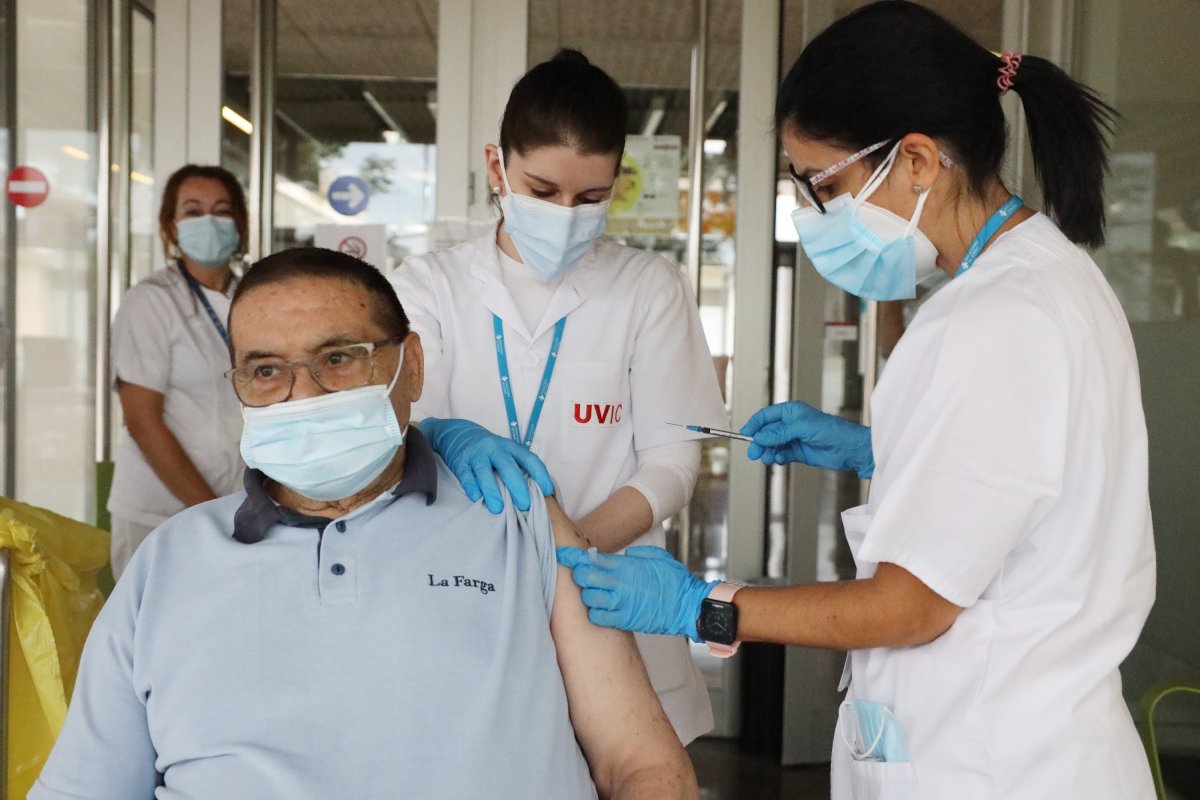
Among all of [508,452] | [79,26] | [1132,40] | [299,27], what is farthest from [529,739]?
[79,26]

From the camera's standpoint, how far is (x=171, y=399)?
3068 millimetres

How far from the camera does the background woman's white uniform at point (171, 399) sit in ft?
9.98

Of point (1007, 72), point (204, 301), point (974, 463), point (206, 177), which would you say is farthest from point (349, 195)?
point (974, 463)

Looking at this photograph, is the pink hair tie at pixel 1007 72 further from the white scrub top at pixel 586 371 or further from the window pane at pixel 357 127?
the window pane at pixel 357 127

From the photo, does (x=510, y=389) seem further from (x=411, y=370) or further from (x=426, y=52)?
(x=426, y=52)

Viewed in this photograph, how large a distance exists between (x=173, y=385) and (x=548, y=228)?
157 centimetres

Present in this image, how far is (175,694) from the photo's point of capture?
A: 1.42 metres

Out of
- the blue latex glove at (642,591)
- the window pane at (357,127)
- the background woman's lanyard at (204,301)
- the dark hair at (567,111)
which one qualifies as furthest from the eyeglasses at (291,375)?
the window pane at (357,127)

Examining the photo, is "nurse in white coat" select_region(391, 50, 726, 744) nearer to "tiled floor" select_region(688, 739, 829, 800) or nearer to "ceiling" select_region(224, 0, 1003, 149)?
"tiled floor" select_region(688, 739, 829, 800)

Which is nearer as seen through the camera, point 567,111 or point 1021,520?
point 1021,520

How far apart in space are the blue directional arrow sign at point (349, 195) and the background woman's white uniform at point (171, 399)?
0.84 meters

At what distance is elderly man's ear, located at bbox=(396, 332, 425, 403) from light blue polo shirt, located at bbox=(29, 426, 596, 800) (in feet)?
0.60

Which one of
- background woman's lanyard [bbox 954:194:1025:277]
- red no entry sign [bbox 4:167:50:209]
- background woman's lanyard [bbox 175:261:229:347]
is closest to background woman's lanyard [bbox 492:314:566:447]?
background woman's lanyard [bbox 954:194:1025:277]

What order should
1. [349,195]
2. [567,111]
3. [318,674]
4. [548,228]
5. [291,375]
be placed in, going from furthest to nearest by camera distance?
[349,195], [548,228], [567,111], [291,375], [318,674]
